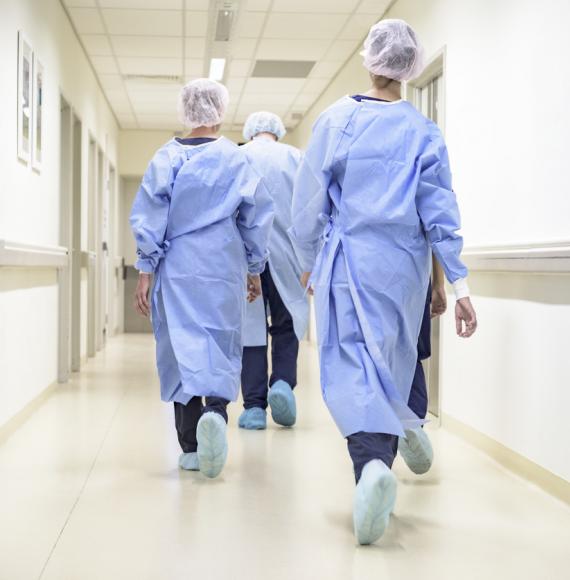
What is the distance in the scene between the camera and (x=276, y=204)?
4.30 meters

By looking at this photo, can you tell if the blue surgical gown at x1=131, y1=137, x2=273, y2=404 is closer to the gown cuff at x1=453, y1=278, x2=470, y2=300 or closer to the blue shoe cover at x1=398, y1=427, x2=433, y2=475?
the blue shoe cover at x1=398, y1=427, x2=433, y2=475

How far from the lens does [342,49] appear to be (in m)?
7.21

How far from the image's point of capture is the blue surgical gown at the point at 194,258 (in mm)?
3180

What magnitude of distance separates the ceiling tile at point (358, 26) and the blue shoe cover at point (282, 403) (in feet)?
10.3

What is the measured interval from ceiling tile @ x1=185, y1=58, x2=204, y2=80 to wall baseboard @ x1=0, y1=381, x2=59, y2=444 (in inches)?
130

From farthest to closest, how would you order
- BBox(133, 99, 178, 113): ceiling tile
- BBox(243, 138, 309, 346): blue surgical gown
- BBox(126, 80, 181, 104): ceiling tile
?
BBox(133, 99, 178, 113): ceiling tile
BBox(126, 80, 181, 104): ceiling tile
BBox(243, 138, 309, 346): blue surgical gown

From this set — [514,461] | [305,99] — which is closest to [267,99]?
[305,99]

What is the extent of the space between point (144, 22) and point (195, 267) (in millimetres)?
3724

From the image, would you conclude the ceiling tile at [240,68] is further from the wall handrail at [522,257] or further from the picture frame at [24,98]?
the wall handrail at [522,257]

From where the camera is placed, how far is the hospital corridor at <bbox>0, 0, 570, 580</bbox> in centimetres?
247

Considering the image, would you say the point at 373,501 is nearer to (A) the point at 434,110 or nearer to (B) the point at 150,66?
(A) the point at 434,110

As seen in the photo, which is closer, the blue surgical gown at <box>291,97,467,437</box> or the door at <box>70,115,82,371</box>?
the blue surgical gown at <box>291,97,467,437</box>

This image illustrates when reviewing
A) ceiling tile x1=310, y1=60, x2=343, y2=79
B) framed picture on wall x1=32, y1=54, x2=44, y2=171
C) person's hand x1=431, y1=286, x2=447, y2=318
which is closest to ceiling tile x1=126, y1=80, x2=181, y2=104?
ceiling tile x1=310, y1=60, x2=343, y2=79

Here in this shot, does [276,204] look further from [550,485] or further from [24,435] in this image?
[550,485]
